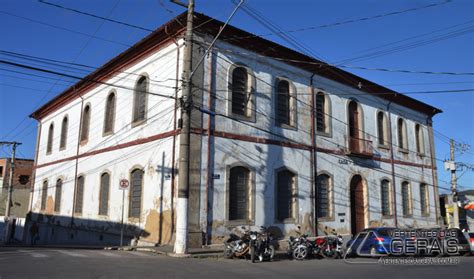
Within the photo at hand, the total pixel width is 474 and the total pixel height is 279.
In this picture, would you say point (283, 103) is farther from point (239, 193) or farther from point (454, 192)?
point (454, 192)

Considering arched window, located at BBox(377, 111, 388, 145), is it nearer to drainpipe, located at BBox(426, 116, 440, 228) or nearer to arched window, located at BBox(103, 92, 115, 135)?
drainpipe, located at BBox(426, 116, 440, 228)

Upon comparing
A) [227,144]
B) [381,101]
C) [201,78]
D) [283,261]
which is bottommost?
[283,261]

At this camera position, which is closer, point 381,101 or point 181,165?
point 181,165

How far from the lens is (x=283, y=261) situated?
13.0 meters

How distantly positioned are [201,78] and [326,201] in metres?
8.99

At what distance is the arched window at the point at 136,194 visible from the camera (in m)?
17.1

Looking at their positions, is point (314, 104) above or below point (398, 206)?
above

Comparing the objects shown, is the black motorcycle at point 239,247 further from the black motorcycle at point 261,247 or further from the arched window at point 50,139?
the arched window at point 50,139

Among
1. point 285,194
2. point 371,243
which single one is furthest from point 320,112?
point 371,243

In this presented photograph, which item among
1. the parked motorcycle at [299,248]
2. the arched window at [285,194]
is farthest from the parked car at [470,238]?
the parked motorcycle at [299,248]

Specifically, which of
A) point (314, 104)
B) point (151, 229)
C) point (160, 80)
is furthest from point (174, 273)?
point (314, 104)

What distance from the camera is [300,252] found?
13.6m

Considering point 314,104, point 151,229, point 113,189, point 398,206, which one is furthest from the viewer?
point 398,206

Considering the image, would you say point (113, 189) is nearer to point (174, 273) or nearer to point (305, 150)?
point (305, 150)
